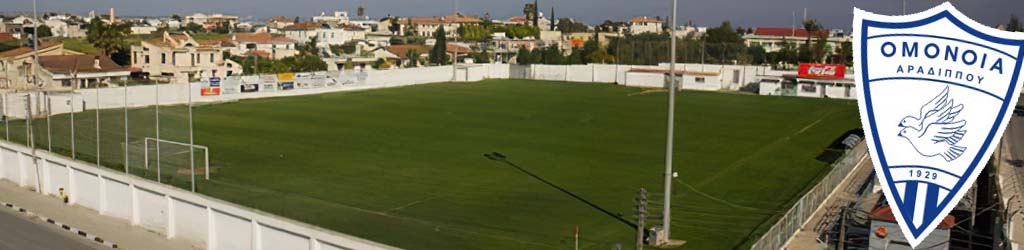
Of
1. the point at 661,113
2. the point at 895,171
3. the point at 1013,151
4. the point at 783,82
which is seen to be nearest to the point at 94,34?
the point at 661,113

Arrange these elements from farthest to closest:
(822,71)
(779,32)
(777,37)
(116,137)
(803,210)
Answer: (779,32) → (777,37) → (822,71) → (116,137) → (803,210)

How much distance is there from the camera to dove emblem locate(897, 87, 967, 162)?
4934 millimetres

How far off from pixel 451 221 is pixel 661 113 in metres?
33.0

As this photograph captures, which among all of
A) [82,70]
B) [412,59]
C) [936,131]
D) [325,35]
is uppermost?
[936,131]

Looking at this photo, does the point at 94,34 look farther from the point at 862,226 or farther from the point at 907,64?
the point at 907,64

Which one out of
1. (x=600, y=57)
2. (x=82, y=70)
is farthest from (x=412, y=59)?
(x=82, y=70)

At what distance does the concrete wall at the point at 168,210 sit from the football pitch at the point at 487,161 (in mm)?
2231

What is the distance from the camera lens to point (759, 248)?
1844 centimetres

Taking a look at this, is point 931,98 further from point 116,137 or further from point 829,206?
point 116,137

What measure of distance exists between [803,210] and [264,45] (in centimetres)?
9687

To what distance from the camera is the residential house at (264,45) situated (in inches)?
4080

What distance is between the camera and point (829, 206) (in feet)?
80.8

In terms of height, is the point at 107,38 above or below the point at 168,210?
above

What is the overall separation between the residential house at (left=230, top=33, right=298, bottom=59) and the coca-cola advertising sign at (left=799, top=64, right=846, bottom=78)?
182ft
